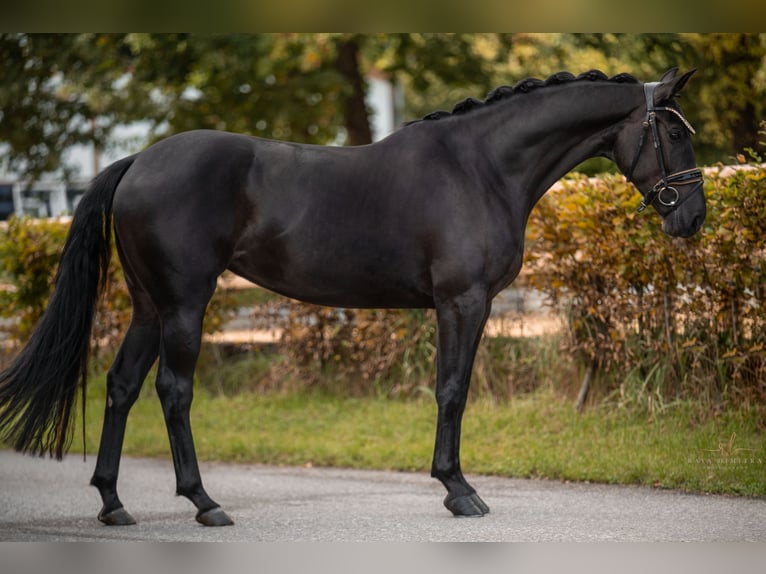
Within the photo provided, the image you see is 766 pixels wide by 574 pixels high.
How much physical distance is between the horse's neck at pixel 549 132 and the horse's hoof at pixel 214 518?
244 centimetres

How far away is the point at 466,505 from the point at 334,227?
1.74 meters

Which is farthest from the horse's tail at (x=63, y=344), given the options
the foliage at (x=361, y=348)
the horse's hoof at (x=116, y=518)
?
the foliage at (x=361, y=348)

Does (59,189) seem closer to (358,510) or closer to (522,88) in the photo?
(358,510)

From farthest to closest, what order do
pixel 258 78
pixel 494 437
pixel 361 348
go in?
1. pixel 258 78
2. pixel 361 348
3. pixel 494 437

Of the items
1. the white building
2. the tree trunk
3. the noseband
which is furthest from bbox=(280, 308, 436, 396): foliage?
the white building

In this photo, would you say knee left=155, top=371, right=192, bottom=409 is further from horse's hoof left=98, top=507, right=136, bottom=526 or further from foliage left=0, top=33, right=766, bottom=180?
foliage left=0, top=33, right=766, bottom=180

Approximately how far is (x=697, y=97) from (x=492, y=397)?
6.83 meters

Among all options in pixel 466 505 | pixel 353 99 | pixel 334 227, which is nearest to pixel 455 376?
pixel 466 505

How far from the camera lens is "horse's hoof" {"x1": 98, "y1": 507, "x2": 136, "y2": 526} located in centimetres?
550

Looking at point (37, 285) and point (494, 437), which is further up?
point (37, 285)

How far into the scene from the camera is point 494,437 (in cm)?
767

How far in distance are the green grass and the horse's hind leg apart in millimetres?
2363
